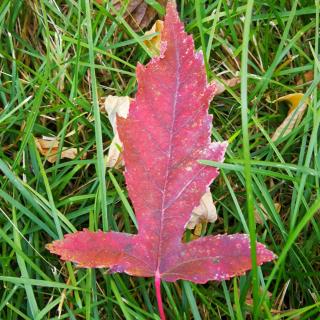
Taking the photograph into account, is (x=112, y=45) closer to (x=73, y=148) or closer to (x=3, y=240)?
(x=73, y=148)

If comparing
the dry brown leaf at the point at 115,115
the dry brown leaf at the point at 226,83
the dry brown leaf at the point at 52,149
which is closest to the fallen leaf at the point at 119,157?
the dry brown leaf at the point at 115,115

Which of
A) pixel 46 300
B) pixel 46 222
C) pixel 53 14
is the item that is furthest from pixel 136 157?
pixel 53 14

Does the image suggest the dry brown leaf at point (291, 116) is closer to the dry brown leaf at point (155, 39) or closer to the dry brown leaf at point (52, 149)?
the dry brown leaf at point (155, 39)

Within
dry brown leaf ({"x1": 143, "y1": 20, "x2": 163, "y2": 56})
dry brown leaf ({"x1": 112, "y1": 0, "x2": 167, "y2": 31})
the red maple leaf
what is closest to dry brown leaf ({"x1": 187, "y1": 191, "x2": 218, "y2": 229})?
the red maple leaf

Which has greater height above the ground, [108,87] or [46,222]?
[108,87]

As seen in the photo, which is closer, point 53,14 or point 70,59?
point 70,59
